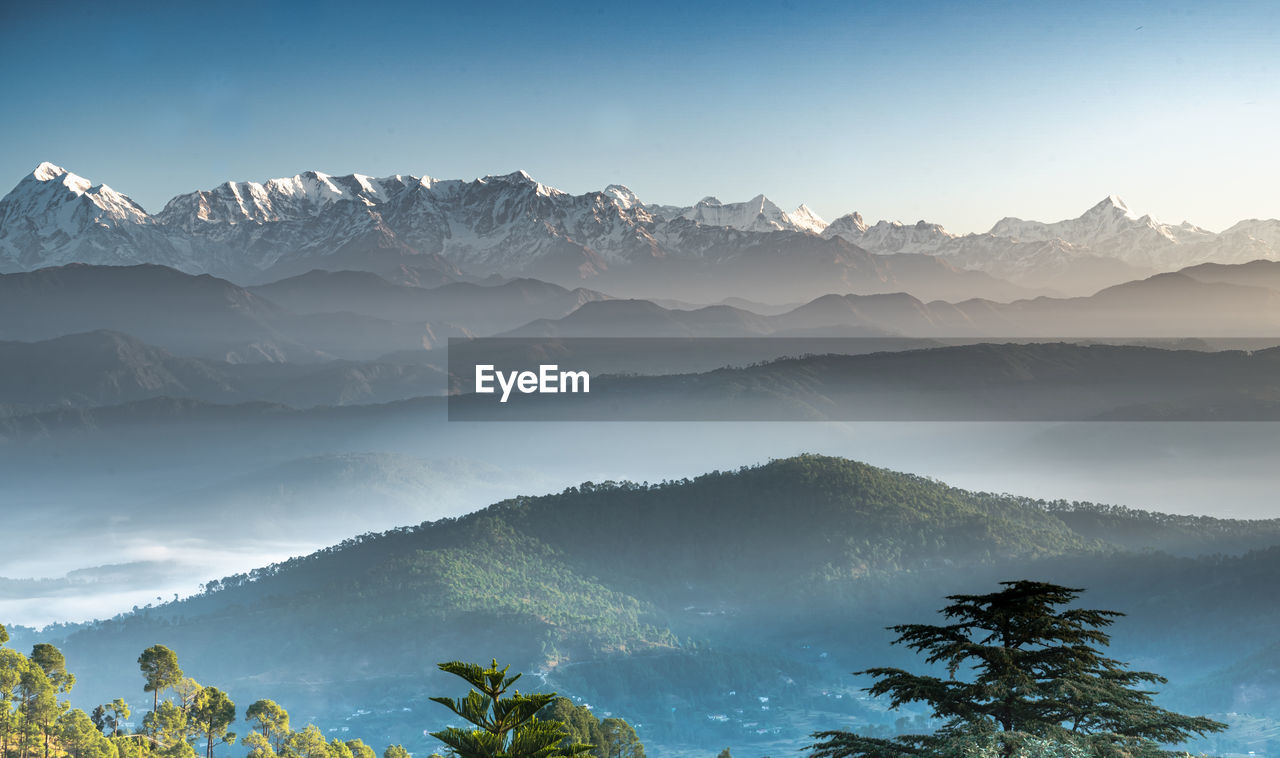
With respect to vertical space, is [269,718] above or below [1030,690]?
below

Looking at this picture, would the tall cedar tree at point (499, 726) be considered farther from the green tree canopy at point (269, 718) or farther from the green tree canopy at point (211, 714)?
the green tree canopy at point (269, 718)

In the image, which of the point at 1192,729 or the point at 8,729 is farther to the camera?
the point at 8,729

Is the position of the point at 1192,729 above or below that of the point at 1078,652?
Answer: below

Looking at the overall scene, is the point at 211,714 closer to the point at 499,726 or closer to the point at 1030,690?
the point at 499,726

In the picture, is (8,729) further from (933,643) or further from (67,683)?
(933,643)

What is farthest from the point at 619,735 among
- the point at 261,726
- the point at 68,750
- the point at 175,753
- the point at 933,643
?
the point at 933,643

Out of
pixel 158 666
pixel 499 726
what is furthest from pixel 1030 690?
pixel 158 666
